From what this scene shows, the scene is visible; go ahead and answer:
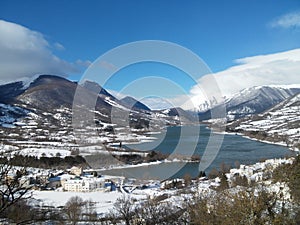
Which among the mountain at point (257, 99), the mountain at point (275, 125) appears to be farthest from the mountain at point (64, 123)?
the mountain at point (257, 99)

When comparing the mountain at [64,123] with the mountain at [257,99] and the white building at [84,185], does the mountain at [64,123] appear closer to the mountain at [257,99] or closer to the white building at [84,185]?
the white building at [84,185]

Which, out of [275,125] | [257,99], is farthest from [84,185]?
[257,99]

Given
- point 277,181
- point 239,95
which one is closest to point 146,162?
point 277,181

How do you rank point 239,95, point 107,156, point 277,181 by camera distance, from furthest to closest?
point 239,95 → point 107,156 → point 277,181

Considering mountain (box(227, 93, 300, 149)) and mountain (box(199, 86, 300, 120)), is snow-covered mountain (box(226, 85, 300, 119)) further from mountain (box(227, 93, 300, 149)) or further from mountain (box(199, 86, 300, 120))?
mountain (box(227, 93, 300, 149))

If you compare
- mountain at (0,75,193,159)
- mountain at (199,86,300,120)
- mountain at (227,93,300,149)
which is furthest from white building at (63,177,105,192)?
mountain at (199,86,300,120)

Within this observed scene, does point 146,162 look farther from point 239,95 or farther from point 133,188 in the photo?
point 239,95

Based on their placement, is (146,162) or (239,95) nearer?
(146,162)
